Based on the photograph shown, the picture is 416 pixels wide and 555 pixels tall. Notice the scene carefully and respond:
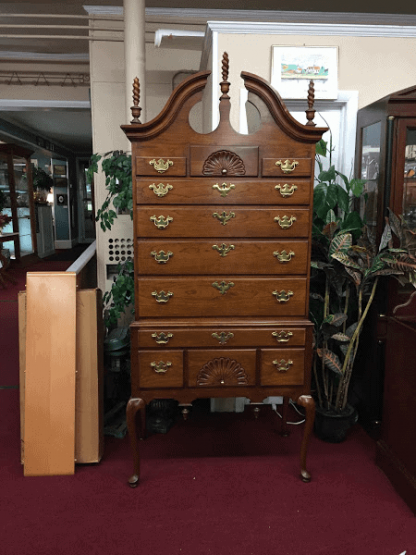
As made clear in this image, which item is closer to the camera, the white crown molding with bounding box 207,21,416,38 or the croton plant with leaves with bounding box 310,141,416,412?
the croton plant with leaves with bounding box 310,141,416,412

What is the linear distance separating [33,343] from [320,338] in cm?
165

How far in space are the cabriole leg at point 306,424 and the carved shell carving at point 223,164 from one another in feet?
3.81

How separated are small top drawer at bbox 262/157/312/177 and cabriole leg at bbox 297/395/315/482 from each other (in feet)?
3.64

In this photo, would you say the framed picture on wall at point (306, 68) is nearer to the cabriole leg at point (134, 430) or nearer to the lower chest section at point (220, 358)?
the lower chest section at point (220, 358)

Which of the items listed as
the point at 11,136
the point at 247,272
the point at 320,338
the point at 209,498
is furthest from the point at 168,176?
the point at 11,136

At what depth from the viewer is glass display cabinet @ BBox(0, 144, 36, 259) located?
820cm

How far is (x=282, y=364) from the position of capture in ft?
7.45

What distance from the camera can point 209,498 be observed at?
2.17 meters

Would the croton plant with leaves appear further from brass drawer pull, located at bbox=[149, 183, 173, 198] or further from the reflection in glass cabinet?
brass drawer pull, located at bbox=[149, 183, 173, 198]

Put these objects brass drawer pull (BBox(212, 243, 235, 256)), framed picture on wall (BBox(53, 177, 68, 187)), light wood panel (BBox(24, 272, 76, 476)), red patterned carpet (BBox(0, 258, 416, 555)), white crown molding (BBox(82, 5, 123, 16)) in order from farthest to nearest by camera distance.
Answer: framed picture on wall (BBox(53, 177, 68, 187)), white crown molding (BBox(82, 5, 123, 16)), light wood panel (BBox(24, 272, 76, 476)), brass drawer pull (BBox(212, 243, 235, 256)), red patterned carpet (BBox(0, 258, 416, 555))

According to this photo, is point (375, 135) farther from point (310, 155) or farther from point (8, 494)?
point (8, 494)

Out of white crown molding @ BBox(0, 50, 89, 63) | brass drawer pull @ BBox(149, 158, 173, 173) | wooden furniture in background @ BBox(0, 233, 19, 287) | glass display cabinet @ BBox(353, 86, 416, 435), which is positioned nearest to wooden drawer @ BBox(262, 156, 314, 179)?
brass drawer pull @ BBox(149, 158, 173, 173)

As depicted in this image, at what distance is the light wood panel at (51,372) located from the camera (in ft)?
7.81

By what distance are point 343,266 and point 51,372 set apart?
170 centimetres
